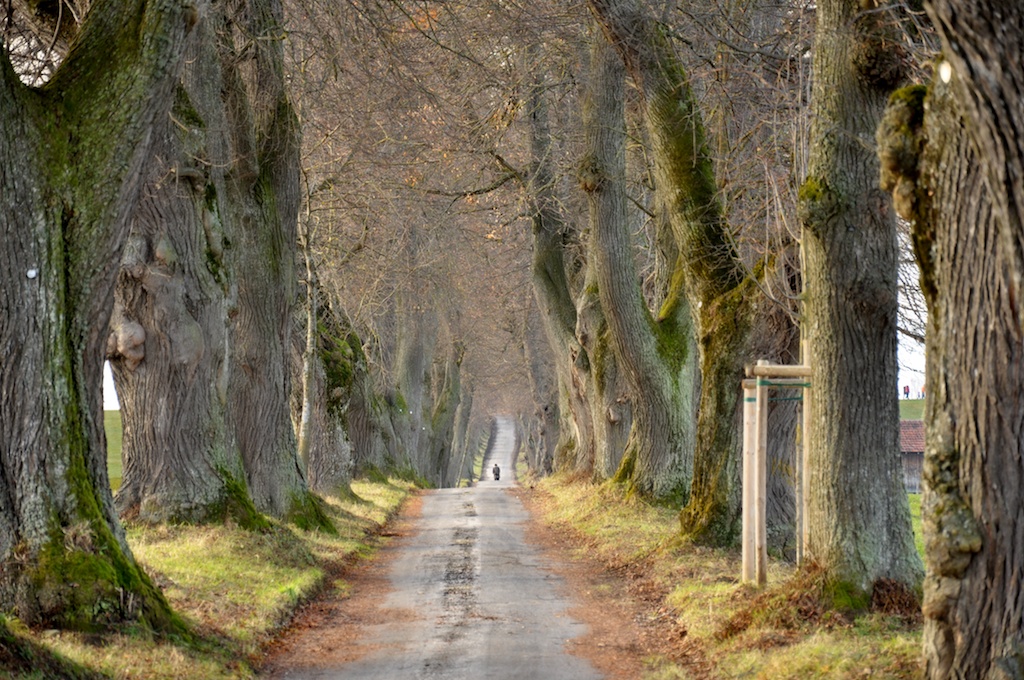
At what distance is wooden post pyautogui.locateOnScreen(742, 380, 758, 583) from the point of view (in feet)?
35.5

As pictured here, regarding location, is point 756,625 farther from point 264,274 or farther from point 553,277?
point 553,277

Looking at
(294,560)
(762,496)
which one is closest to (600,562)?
(294,560)

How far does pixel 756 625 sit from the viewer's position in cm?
913

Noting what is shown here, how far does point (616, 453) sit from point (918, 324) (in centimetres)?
1146

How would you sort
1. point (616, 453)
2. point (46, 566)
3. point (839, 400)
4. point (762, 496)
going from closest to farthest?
point (46, 566), point (839, 400), point (762, 496), point (616, 453)

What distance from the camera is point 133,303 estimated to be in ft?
45.2

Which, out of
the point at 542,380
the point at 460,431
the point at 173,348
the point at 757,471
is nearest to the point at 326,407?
the point at 173,348

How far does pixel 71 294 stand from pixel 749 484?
581 cm

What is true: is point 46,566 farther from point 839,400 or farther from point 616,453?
point 616,453

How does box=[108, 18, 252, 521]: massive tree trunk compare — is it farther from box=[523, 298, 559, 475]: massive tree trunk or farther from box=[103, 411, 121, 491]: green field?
box=[103, 411, 121, 491]: green field

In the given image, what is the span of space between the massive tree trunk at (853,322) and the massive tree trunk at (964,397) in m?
3.01

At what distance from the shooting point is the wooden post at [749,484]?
10.8m

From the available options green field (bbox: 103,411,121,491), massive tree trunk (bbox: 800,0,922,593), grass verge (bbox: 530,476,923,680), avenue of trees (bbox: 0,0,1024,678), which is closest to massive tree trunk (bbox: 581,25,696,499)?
avenue of trees (bbox: 0,0,1024,678)

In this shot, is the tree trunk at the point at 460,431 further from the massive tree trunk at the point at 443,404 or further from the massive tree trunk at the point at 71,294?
the massive tree trunk at the point at 71,294
